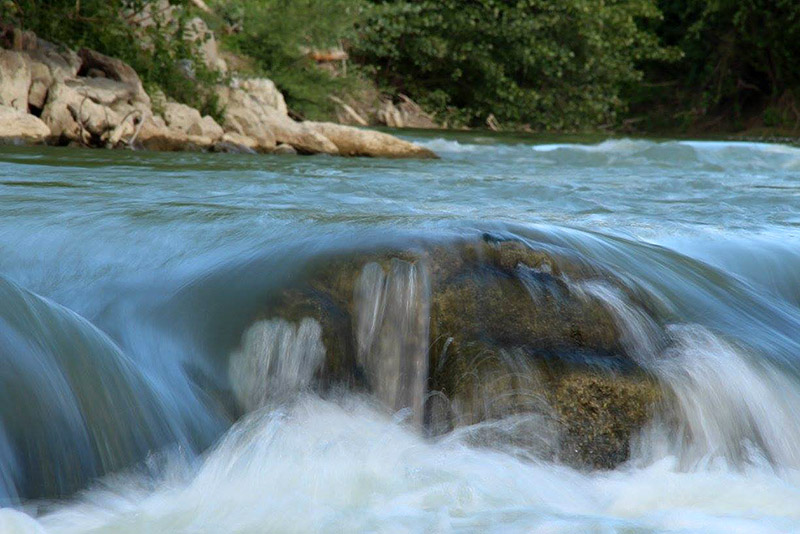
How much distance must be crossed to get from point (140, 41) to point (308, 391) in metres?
9.94

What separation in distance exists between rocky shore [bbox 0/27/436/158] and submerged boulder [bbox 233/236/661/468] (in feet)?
21.7

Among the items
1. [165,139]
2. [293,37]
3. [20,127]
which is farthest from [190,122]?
[293,37]

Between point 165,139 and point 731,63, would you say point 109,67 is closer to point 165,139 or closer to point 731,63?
point 165,139

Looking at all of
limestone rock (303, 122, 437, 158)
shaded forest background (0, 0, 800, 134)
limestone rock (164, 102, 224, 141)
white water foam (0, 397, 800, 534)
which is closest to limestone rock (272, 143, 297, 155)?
limestone rock (303, 122, 437, 158)

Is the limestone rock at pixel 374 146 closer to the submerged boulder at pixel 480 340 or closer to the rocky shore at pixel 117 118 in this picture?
the rocky shore at pixel 117 118

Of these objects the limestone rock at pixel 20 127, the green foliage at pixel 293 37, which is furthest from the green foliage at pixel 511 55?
the limestone rock at pixel 20 127

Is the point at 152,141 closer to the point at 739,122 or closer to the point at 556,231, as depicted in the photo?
the point at 556,231

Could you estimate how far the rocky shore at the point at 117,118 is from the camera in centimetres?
950

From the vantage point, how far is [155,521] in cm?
239

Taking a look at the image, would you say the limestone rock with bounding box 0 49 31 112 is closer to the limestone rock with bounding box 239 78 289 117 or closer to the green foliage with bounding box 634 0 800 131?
the limestone rock with bounding box 239 78 289 117

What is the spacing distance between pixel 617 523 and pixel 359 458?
69 cm

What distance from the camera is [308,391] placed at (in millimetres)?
3006

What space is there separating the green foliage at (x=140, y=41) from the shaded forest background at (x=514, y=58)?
0.9 inches

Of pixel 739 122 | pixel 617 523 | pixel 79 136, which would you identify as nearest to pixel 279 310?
pixel 617 523
